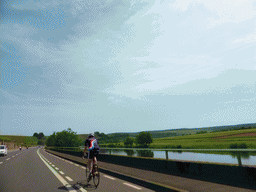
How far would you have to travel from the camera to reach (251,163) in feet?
19.8

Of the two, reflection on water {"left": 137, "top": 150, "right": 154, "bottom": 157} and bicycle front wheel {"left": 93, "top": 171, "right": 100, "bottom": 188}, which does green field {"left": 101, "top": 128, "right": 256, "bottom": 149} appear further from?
bicycle front wheel {"left": 93, "top": 171, "right": 100, "bottom": 188}

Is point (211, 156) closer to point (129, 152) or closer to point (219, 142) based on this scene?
point (129, 152)

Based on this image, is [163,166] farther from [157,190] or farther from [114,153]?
[114,153]

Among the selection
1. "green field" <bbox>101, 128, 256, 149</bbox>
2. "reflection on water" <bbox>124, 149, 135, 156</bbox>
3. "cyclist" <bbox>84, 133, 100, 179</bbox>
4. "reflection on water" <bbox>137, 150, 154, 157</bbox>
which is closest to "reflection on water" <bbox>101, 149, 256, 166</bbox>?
"reflection on water" <bbox>137, 150, 154, 157</bbox>

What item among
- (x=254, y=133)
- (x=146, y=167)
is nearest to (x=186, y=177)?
(x=146, y=167)

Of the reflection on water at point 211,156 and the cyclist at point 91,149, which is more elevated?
the cyclist at point 91,149

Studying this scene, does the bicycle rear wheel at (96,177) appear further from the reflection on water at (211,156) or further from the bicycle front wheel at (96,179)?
the reflection on water at (211,156)

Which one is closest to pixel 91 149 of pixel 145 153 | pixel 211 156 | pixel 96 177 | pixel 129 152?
pixel 96 177

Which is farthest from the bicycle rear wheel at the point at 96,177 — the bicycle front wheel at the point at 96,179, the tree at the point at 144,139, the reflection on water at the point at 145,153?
the tree at the point at 144,139

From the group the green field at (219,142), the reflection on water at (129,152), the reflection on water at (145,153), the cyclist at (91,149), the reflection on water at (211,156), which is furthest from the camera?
the green field at (219,142)

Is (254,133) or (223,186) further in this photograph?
(254,133)

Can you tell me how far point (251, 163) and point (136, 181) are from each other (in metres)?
4.02

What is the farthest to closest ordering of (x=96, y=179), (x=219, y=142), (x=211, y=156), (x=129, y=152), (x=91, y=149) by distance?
(x=219, y=142)
(x=129, y=152)
(x=91, y=149)
(x=96, y=179)
(x=211, y=156)

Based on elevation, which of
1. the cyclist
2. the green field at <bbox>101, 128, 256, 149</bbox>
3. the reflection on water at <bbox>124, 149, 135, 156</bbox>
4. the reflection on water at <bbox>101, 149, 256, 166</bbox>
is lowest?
the green field at <bbox>101, 128, 256, 149</bbox>
